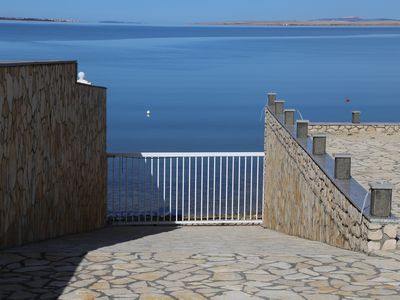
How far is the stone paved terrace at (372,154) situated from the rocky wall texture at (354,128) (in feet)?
0.65

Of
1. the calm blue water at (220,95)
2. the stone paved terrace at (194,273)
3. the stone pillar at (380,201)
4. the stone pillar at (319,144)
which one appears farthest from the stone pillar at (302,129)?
the calm blue water at (220,95)

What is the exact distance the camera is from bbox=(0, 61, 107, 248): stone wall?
32.0ft

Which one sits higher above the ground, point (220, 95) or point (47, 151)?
point (220, 95)

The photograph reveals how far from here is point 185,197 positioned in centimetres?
2427

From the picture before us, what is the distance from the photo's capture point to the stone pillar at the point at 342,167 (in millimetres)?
11094

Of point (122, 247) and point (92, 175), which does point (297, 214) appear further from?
point (122, 247)

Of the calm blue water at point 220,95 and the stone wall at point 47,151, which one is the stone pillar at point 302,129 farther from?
the calm blue water at point 220,95

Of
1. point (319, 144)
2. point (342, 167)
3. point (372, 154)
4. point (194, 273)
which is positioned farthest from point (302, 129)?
point (194, 273)

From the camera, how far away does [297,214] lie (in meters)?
14.3

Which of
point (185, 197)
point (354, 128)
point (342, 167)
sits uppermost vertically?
point (354, 128)

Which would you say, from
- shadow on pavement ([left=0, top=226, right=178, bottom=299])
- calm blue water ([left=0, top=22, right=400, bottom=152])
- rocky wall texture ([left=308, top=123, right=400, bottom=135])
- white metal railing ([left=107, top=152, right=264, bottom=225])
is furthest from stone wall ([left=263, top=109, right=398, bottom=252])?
calm blue water ([left=0, top=22, right=400, bottom=152])

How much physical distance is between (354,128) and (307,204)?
8493 mm

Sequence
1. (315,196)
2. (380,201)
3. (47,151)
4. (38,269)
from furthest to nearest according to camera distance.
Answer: (315,196) → (47,151) → (380,201) → (38,269)

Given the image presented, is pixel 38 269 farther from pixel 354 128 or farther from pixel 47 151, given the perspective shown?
pixel 354 128
